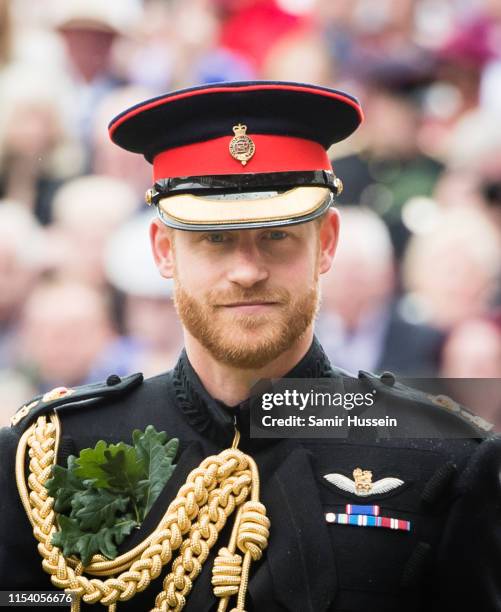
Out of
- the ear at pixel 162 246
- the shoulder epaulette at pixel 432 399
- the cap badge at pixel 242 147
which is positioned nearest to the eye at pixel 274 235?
the cap badge at pixel 242 147

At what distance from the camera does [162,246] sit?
3.86 meters

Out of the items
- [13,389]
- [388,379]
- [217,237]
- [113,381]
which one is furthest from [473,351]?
[217,237]

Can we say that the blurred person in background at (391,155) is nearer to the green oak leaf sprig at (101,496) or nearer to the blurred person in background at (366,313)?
the blurred person in background at (366,313)

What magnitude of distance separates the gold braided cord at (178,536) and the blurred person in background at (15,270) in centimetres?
312

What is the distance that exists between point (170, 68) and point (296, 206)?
3887 millimetres

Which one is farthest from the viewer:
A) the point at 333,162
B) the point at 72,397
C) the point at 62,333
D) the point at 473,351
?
the point at 333,162

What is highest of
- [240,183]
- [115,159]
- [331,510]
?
[240,183]

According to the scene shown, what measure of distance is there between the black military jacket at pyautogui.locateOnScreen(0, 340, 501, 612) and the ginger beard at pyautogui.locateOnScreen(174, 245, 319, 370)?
0.16 meters

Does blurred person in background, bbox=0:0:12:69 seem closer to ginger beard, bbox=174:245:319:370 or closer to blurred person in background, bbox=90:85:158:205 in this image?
blurred person in background, bbox=90:85:158:205

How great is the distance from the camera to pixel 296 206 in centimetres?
363

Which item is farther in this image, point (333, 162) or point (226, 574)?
point (333, 162)

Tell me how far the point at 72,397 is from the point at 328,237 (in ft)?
2.83

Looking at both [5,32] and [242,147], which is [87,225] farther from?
[242,147]

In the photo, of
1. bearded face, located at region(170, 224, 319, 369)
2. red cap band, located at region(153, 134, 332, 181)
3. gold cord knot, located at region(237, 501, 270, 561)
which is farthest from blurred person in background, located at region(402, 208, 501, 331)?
gold cord knot, located at region(237, 501, 270, 561)
